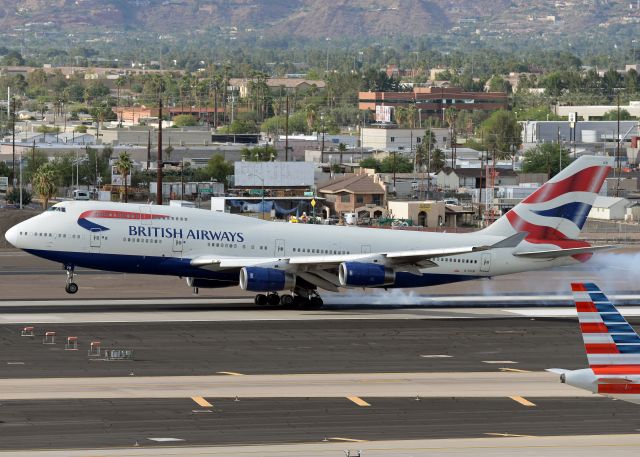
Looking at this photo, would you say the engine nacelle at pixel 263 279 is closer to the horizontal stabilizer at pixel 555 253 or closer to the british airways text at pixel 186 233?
the british airways text at pixel 186 233

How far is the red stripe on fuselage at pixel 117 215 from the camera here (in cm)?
6494

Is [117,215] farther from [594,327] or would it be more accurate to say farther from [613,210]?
[613,210]

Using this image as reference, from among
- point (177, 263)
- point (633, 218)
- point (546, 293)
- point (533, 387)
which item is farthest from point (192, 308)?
point (633, 218)

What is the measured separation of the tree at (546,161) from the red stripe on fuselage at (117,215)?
117 metres

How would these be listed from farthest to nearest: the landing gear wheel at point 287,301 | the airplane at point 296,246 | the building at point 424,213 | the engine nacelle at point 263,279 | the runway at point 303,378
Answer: the building at point 424,213 → the landing gear wheel at point 287,301 → the airplane at point 296,246 → the engine nacelle at point 263,279 → the runway at point 303,378

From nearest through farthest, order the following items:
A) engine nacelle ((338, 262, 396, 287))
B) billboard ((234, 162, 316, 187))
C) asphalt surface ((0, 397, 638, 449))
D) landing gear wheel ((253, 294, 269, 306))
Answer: asphalt surface ((0, 397, 638, 449)) → engine nacelle ((338, 262, 396, 287)) → landing gear wheel ((253, 294, 269, 306)) → billboard ((234, 162, 316, 187))

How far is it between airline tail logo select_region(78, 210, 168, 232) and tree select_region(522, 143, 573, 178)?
11664 cm

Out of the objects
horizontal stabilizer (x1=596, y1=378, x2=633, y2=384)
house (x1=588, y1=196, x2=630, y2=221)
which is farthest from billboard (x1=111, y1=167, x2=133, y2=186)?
horizontal stabilizer (x1=596, y1=378, x2=633, y2=384)

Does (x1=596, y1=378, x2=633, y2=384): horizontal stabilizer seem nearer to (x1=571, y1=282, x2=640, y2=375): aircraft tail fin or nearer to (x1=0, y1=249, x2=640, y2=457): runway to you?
(x1=571, y1=282, x2=640, y2=375): aircraft tail fin

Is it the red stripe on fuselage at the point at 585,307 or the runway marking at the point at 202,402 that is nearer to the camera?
the red stripe on fuselage at the point at 585,307

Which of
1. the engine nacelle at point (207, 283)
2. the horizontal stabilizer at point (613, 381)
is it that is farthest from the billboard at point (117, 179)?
A: the horizontal stabilizer at point (613, 381)

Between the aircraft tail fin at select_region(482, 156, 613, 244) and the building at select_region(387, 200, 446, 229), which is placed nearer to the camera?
the aircraft tail fin at select_region(482, 156, 613, 244)

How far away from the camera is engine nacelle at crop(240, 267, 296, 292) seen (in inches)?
2489

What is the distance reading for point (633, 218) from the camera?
435 feet
